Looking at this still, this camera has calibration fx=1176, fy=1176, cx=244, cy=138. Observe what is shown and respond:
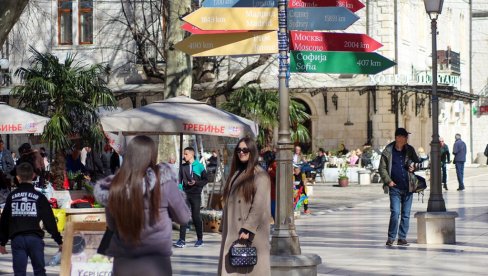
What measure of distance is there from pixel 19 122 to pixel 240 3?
11.0 metres

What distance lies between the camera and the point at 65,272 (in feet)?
31.6

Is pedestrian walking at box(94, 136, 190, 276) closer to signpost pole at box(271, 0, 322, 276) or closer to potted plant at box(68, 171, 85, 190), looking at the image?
signpost pole at box(271, 0, 322, 276)

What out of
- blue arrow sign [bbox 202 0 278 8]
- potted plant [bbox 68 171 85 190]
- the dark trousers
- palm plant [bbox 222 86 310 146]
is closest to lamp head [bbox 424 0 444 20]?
the dark trousers

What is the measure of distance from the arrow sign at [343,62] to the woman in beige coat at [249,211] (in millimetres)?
2436

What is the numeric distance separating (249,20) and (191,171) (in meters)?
7.15

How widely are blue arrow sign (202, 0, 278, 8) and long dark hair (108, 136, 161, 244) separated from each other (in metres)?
4.46

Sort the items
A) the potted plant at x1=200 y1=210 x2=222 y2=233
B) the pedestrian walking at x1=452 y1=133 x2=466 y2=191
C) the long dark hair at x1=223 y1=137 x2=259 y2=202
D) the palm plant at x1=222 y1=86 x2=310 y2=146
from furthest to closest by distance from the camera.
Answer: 1. the palm plant at x1=222 y1=86 x2=310 y2=146
2. the pedestrian walking at x1=452 y1=133 x2=466 y2=191
3. the potted plant at x1=200 y1=210 x2=222 y2=233
4. the long dark hair at x1=223 y1=137 x2=259 y2=202

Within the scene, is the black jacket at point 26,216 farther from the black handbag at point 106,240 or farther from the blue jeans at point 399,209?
the blue jeans at point 399,209

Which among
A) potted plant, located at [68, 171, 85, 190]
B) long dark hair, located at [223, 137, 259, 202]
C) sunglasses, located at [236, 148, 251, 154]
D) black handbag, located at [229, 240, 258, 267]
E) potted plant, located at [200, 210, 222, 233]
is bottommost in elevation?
potted plant, located at [200, 210, 222, 233]

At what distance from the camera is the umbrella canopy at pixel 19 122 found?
21422 millimetres

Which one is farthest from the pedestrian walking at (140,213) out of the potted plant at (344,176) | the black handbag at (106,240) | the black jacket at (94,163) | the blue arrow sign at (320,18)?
the potted plant at (344,176)

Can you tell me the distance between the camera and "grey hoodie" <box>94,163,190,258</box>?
7.12m

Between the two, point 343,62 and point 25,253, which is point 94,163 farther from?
point 25,253

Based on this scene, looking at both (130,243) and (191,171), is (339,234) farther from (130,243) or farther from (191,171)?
(130,243)
